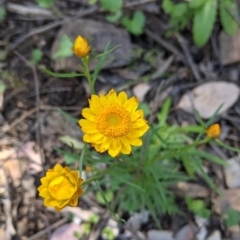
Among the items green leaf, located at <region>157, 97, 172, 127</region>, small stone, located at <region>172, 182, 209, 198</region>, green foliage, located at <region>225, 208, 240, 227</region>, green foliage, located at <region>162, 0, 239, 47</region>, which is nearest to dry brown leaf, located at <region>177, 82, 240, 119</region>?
green leaf, located at <region>157, 97, 172, 127</region>

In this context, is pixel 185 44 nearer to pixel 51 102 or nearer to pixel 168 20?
pixel 168 20

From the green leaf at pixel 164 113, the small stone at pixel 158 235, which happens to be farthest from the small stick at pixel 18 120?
the small stone at pixel 158 235

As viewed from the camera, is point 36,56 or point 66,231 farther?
point 36,56

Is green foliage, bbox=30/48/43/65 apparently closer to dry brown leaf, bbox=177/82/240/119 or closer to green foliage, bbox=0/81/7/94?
green foliage, bbox=0/81/7/94

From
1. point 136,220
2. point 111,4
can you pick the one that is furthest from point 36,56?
point 136,220

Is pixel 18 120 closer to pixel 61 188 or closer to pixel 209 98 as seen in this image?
pixel 209 98

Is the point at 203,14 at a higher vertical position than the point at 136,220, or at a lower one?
higher

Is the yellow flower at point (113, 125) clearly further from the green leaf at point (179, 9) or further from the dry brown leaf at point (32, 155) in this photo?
the green leaf at point (179, 9)
